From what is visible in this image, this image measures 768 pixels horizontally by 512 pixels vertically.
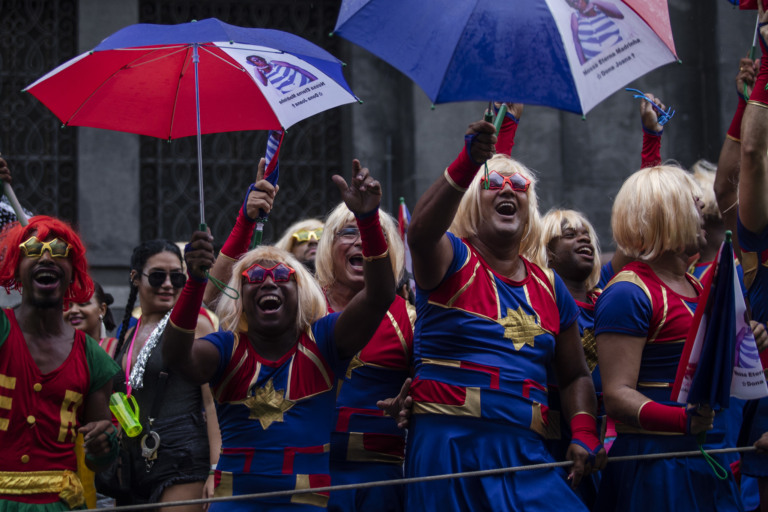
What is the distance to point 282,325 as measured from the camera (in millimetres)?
4547

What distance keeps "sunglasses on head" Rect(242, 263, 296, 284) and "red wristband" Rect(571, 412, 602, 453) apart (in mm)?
1362

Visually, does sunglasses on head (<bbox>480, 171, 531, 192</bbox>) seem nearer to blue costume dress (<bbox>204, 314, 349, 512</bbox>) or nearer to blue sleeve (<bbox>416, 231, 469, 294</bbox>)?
blue sleeve (<bbox>416, 231, 469, 294</bbox>)

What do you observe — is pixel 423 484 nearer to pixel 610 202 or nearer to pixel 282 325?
pixel 282 325

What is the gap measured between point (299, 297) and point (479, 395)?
3.02ft

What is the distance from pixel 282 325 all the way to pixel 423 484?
88 centimetres

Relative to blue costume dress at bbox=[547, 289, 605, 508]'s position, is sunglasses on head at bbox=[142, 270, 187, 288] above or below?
above

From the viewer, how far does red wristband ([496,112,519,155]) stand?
573 centimetres

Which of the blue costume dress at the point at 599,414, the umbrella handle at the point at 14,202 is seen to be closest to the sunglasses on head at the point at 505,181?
the blue costume dress at the point at 599,414

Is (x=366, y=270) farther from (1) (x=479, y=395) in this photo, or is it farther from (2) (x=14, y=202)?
(2) (x=14, y=202)

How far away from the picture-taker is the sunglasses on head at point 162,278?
619 centimetres

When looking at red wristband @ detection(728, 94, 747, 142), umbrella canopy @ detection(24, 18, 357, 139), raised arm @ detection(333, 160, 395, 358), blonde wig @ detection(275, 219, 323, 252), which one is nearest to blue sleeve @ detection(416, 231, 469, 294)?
raised arm @ detection(333, 160, 395, 358)

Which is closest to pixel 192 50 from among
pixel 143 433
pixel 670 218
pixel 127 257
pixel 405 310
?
pixel 405 310

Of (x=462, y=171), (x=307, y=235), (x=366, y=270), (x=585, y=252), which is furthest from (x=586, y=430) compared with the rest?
(x=307, y=235)

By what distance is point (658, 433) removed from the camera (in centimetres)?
455
